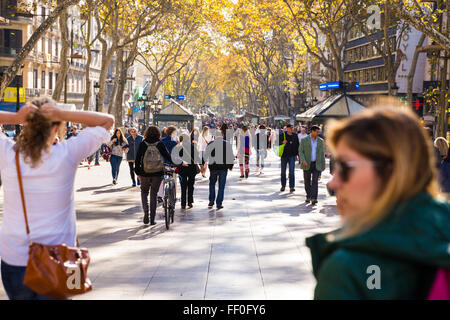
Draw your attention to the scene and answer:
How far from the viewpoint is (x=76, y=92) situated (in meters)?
70.2

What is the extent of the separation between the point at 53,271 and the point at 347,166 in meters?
2.05

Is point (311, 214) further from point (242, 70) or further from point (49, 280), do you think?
point (242, 70)

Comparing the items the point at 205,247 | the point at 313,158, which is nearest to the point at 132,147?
the point at 313,158

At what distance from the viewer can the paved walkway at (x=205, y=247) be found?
292 inches

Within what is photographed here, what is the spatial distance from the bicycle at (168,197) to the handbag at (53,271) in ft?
26.4

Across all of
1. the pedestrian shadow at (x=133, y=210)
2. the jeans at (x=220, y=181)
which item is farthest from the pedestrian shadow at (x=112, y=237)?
the jeans at (x=220, y=181)

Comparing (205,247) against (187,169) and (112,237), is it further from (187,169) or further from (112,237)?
(187,169)

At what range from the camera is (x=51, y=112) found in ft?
12.3

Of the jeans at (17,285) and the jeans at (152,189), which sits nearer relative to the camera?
the jeans at (17,285)

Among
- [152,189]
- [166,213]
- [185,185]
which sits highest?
[152,189]

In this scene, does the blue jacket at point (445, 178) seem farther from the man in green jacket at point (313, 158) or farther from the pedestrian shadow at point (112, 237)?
the man in green jacket at point (313, 158)
